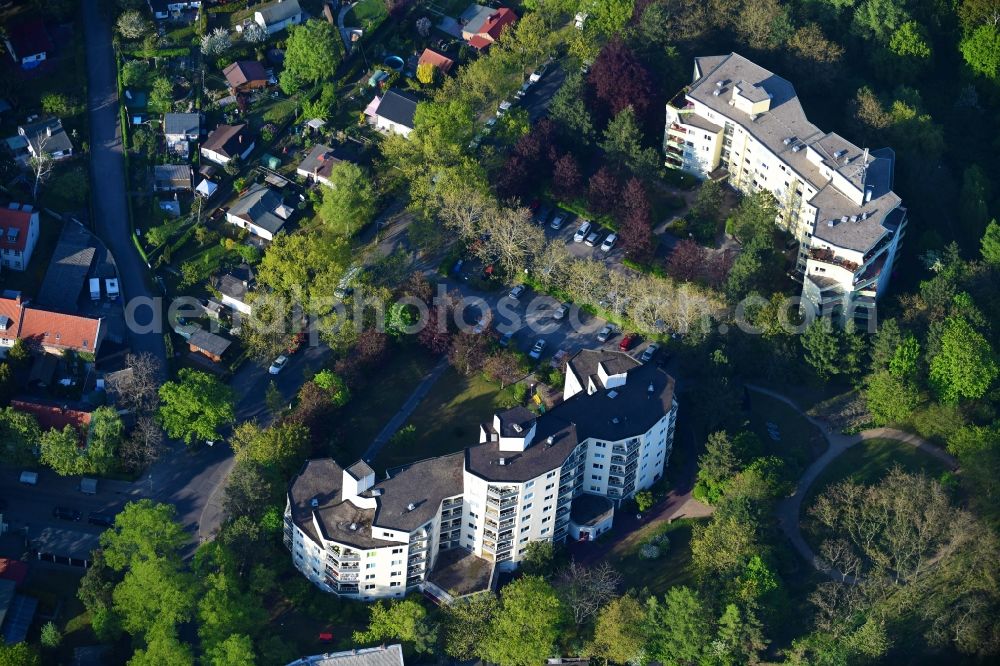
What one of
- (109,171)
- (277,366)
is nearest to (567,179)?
(277,366)

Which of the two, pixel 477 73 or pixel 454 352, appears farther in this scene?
pixel 477 73

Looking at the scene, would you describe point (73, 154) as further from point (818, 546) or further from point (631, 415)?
point (818, 546)

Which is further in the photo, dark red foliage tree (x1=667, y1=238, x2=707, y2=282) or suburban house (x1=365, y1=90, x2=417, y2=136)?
suburban house (x1=365, y1=90, x2=417, y2=136)

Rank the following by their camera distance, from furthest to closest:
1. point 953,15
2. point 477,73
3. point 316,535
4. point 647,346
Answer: point 953,15, point 477,73, point 647,346, point 316,535

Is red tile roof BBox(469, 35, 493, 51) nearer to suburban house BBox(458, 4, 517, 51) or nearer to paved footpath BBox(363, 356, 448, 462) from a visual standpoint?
suburban house BBox(458, 4, 517, 51)

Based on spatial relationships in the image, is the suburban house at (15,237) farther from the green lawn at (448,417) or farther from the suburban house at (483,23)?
the suburban house at (483,23)

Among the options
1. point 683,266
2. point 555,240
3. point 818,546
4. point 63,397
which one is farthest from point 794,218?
→ point 63,397

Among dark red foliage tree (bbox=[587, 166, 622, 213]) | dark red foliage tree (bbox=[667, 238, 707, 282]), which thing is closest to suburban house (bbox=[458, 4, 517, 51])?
dark red foliage tree (bbox=[587, 166, 622, 213])
